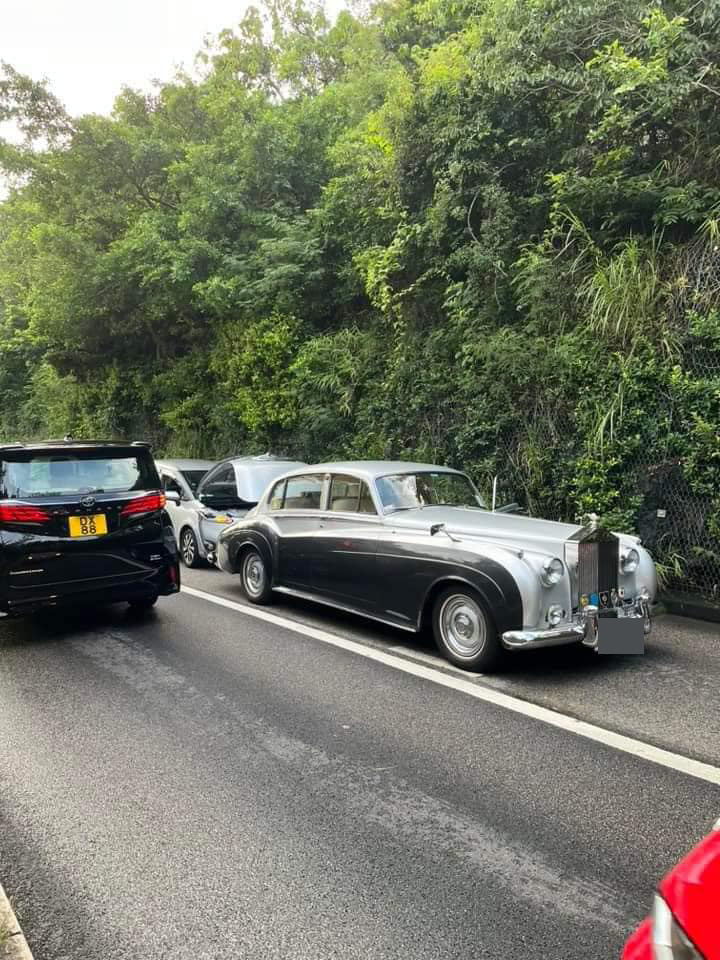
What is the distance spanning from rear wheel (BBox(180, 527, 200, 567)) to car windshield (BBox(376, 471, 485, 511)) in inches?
160

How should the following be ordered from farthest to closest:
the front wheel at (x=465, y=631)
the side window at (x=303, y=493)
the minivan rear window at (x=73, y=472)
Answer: the side window at (x=303, y=493)
the minivan rear window at (x=73, y=472)
the front wheel at (x=465, y=631)

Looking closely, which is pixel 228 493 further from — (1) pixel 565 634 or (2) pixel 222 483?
(1) pixel 565 634

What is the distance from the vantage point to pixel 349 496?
6.33 metres

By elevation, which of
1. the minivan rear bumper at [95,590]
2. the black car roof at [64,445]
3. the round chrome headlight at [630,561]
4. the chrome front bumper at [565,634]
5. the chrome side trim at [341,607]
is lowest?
the chrome side trim at [341,607]

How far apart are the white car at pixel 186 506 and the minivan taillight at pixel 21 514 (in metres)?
3.03

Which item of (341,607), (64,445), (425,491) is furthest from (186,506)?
(425,491)

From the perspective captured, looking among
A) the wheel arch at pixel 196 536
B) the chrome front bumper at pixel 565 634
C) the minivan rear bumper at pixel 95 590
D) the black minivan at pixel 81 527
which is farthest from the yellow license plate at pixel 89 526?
the chrome front bumper at pixel 565 634

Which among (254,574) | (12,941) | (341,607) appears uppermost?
(254,574)

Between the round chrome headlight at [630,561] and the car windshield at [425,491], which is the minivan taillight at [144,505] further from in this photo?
the round chrome headlight at [630,561]

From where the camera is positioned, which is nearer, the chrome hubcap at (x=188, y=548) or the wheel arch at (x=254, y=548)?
the wheel arch at (x=254, y=548)

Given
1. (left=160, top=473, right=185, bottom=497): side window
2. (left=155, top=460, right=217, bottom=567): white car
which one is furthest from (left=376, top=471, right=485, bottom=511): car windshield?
(left=160, top=473, right=185, bottom=497): side window

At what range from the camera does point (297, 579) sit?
6.64 meters

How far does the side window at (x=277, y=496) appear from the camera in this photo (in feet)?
23.4

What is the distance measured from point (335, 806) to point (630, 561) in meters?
3.13
